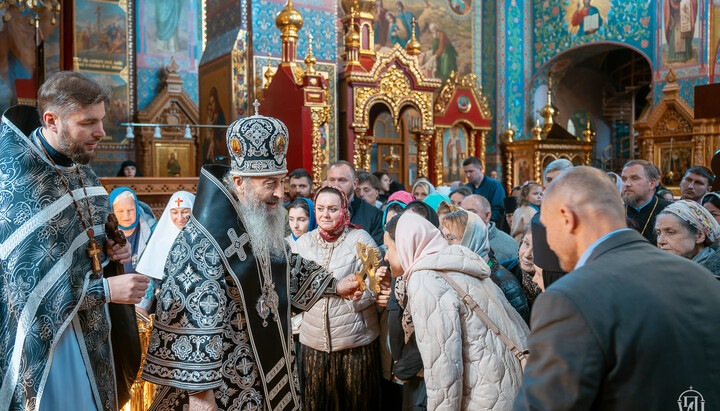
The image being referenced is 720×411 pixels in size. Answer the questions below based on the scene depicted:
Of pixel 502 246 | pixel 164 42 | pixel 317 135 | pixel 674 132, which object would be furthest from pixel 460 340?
pixel 164 42

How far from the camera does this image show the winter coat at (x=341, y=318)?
3953 millimetres

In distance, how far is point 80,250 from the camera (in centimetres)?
229

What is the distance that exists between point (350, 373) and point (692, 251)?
2.16m

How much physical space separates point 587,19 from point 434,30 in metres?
4.60

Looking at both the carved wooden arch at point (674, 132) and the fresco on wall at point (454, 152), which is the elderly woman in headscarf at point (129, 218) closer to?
the fresco on wall at point (454, 152)

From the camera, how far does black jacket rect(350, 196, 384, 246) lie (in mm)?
5327

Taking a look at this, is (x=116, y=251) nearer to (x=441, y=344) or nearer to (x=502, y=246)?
(x=441, y=344)

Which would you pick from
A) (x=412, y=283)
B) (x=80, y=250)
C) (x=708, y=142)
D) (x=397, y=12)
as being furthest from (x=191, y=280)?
(x=397, y=12)

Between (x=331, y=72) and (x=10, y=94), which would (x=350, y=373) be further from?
(x=10, y=94)

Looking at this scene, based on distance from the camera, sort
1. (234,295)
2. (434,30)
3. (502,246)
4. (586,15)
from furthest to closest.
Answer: (586,15), (434,30), (502,246), (234,295)

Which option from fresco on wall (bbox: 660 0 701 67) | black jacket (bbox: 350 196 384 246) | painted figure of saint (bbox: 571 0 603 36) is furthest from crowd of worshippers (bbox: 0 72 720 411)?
→ painted figure of saint (bbox: 571 0 603 36)

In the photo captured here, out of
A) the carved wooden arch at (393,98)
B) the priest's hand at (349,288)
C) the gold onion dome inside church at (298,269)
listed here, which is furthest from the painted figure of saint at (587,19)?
the priest's hand at (349,288)

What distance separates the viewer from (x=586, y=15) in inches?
725

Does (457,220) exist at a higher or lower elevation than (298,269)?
higher
